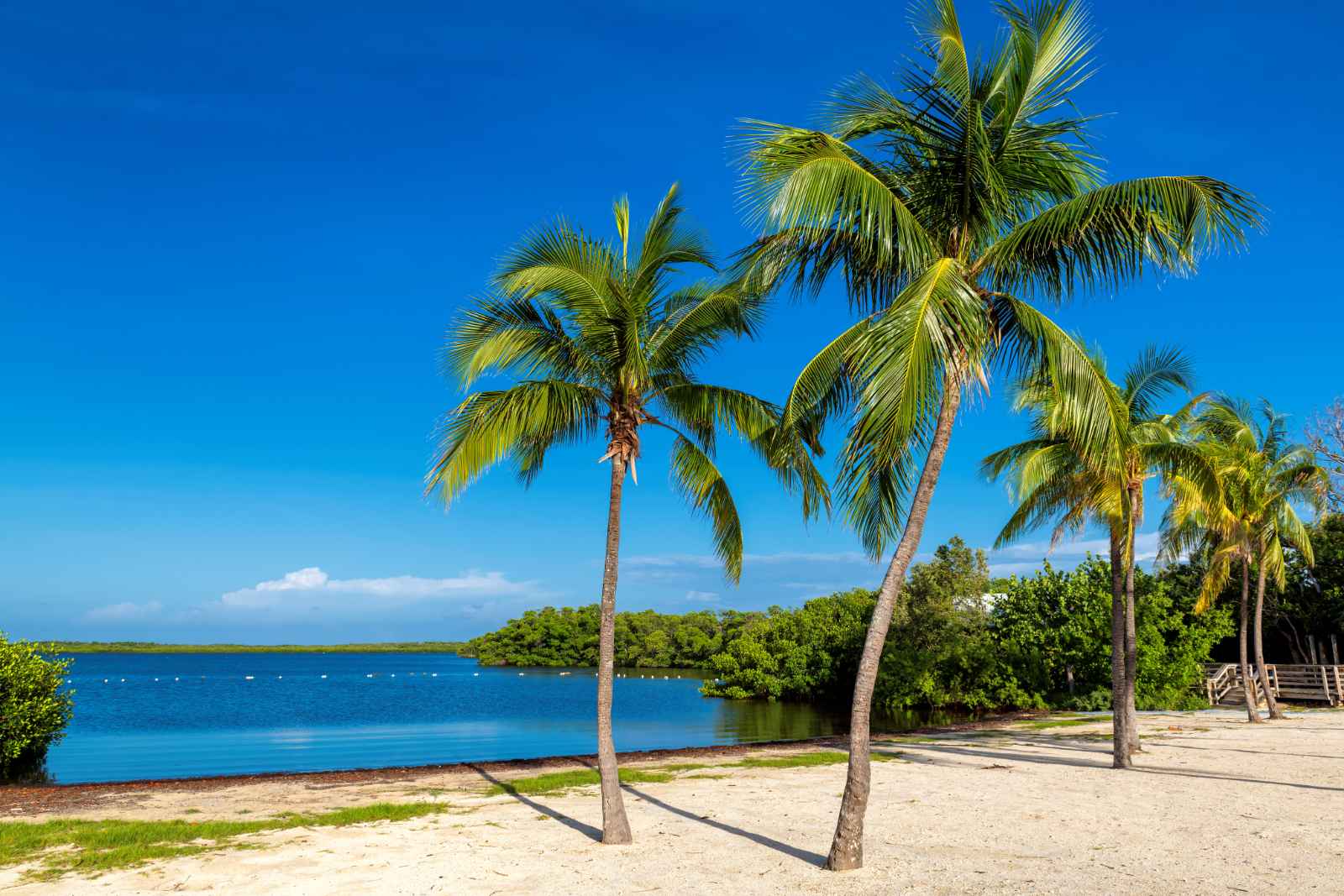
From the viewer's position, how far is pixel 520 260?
31.6 ft

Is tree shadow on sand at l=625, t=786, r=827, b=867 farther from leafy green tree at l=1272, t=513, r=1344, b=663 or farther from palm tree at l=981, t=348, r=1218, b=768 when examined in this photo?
leafy green tree at l=1272, t=513, r=1344, b=663

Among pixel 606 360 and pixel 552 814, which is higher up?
pixel 606 360

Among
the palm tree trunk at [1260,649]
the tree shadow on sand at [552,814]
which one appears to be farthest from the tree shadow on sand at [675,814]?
the palm tree trunk at [1260,649]

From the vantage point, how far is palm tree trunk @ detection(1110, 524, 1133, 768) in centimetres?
1489

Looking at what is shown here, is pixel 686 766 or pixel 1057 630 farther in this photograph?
pixel 1057 630

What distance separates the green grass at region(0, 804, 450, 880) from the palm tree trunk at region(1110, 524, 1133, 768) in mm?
10815

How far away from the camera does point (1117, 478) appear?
1349cm

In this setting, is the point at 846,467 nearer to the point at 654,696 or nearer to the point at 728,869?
the point at 728,869

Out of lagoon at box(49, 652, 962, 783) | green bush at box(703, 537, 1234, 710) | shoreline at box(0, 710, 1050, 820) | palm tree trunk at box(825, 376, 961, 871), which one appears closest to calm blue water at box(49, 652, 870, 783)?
lagoon at box(49, 652, 962, 783)

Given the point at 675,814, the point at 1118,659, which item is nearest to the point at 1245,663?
the point at 1118,659

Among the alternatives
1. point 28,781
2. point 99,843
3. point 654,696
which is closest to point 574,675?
point 654,696

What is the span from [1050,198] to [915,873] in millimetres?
6732

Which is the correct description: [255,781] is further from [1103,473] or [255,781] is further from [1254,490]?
[1254,490]

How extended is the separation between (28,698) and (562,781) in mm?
9704
